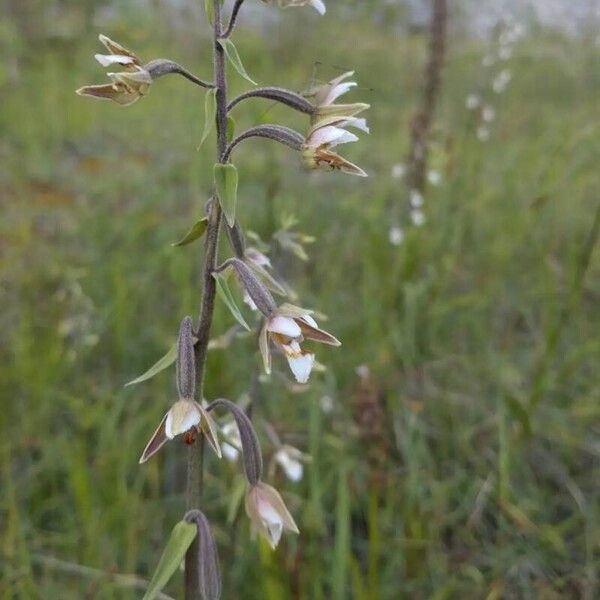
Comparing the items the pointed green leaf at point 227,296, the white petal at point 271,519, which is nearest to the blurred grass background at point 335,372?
the white petal at point 271,519

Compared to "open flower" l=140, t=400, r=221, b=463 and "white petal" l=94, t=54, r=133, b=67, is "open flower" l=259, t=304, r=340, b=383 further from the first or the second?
"white petal" l=94, t=54, r=133, b=67

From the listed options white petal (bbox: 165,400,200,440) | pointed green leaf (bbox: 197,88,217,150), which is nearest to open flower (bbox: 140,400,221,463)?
white petal (bbox: 165,400,200,440)

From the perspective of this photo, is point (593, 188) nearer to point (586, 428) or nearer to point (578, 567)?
point (586, 428)

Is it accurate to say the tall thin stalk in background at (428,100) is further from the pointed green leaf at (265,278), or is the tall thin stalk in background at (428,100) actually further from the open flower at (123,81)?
the open flower at (123,81)

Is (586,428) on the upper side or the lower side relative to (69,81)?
lower

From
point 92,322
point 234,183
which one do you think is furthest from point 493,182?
point 234,183

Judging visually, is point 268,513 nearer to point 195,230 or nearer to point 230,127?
point 195,230
